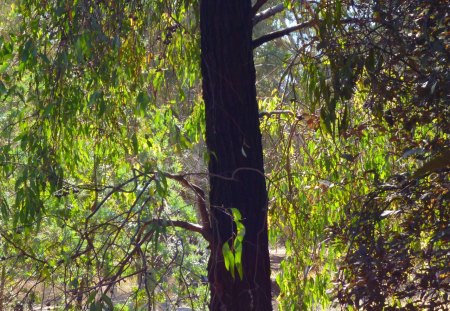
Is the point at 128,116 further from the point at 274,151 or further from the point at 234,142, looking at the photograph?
the point at 234,142

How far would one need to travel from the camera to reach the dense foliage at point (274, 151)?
3.93 m

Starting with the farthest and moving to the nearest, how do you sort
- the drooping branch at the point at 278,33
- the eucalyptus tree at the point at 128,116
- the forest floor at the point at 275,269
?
the forest floor at the point at 275,269 < the drooping branch at the point at 278,33 < the eucalyptus tree at the point at 128,116

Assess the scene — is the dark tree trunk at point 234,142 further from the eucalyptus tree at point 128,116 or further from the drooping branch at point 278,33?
the drooping branch at point 278,33

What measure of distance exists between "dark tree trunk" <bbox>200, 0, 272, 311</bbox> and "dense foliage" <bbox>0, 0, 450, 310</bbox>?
0.16m

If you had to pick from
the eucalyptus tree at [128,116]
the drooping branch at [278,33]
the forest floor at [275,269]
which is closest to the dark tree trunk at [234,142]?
the eucalyptus tree at [128,116]

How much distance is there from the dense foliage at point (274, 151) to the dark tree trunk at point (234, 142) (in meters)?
0.16

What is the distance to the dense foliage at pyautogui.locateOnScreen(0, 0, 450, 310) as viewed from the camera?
3926mm

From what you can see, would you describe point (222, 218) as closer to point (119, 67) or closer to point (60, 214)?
point (60, 214)

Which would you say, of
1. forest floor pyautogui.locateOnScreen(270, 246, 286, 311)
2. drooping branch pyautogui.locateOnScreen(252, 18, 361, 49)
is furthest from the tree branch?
forest floor pyautogui.locateOnScreen(270, 246, 286, 311)

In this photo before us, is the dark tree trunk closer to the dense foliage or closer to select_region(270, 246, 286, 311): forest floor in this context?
the dense foliage

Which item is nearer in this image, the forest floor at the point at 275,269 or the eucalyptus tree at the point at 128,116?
the eucalyptus tree at the point at 128,116

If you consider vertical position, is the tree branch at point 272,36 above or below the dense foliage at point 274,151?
above

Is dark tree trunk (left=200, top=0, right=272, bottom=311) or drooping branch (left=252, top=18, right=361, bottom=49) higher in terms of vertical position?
drooping branch (left=252, top=18, right=361, bottom=49)

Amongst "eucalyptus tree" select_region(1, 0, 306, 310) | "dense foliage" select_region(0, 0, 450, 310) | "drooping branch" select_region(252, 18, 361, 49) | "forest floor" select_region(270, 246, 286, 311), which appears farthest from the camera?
"forest floor" select_region(270, 246, 286, 311)
